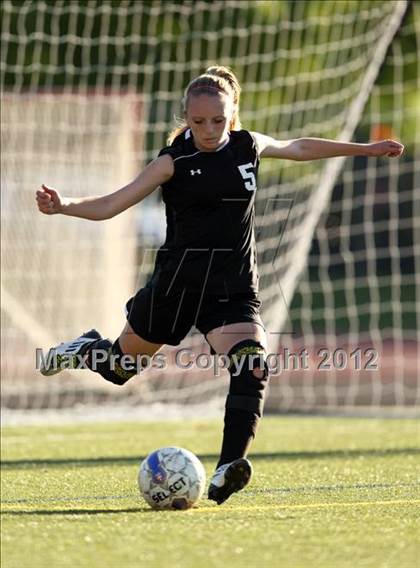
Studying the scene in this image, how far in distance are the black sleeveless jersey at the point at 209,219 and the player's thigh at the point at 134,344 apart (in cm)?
30

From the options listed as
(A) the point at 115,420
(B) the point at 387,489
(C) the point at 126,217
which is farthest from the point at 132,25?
(B) the point at 387,489

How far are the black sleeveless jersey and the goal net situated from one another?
557 centimetres

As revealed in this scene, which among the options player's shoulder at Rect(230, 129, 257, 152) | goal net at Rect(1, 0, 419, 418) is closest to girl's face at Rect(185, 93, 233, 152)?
player's shoulder at Rect(230, 129, 257, 152)

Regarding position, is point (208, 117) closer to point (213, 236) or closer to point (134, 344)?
point (213, 236)

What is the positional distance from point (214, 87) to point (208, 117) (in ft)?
0.43

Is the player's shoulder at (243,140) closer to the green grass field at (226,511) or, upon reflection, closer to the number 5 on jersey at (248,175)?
the number 5 on jersey at (248,175)

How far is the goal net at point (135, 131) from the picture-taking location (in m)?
12.0

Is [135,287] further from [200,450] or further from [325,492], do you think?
[325,492]

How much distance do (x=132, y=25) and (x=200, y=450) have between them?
7.10 metres

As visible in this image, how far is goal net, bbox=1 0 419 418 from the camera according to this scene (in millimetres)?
11977

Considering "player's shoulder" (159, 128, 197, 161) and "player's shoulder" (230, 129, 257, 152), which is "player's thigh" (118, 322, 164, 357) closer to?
"player's shoulder" (159, 128, 197, 161)

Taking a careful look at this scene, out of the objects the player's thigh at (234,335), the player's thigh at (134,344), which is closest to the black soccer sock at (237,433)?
the player's thigh at (234,335)

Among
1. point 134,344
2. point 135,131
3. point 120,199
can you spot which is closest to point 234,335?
point 134,344

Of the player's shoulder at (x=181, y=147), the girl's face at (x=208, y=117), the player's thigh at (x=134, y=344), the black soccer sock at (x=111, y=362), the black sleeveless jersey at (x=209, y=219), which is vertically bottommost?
the black soccer sock at (x=111, y=362)
